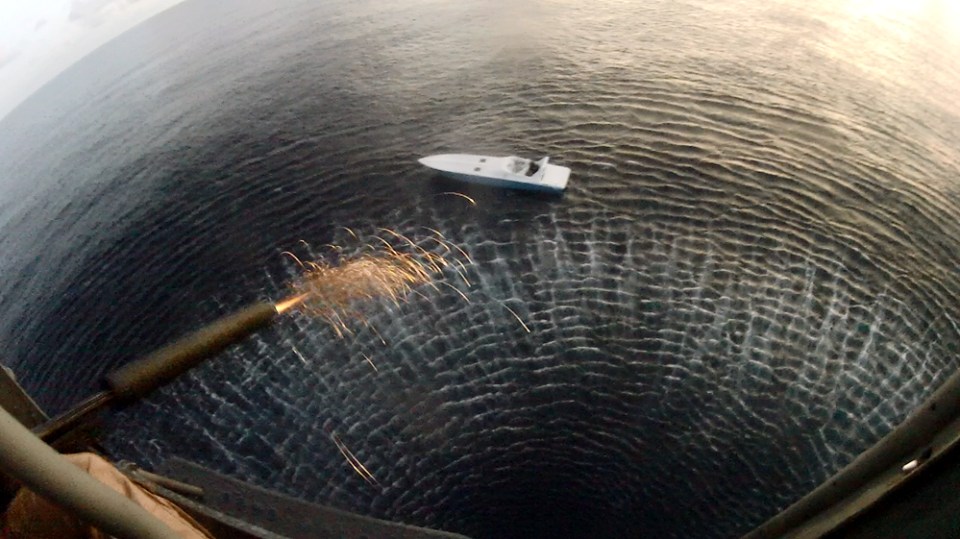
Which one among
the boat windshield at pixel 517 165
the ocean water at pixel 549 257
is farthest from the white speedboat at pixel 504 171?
the ocean water at pixel 549 257

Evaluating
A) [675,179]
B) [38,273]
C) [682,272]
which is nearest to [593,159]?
[675,179]

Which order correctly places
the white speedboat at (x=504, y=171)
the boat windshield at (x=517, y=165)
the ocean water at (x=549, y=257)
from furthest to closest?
the boat windshield at (x=517, y=165)
the white speedboat at (x=504, y=171)
the ocean water at (x=549, y=257)

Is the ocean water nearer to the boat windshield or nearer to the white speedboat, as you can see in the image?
the white speedboat

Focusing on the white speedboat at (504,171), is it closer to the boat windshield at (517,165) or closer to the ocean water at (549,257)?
the boat windshield at (517,165)

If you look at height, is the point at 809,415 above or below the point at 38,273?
below

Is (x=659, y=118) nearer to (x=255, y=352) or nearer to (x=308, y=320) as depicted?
(x=308, y=320)

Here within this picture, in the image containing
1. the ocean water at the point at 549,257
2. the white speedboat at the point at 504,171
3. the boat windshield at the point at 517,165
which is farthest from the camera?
the boat windshield at the point at 517,165

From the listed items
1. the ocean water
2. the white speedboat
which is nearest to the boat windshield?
the white speedboat
